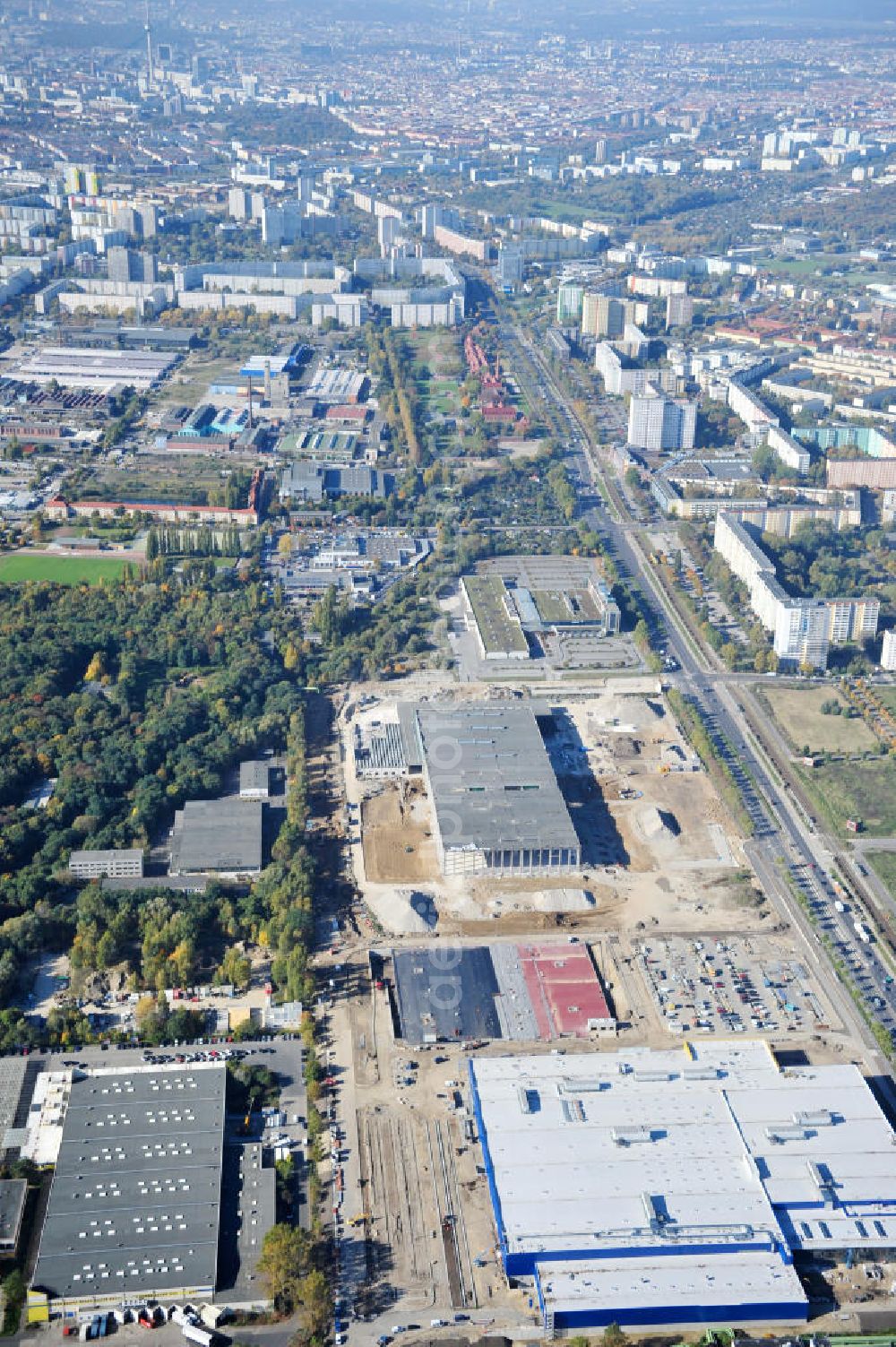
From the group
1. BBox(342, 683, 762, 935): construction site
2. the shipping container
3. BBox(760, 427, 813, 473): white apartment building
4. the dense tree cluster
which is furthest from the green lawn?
the shipping container

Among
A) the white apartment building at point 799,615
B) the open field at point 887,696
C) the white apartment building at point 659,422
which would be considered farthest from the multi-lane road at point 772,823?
the white apartment building at point 659,422

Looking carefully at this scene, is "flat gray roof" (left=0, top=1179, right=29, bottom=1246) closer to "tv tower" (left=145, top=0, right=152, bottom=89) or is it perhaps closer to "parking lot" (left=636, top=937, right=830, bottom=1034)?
"parking lot" (left=636, top=937, right=830, bottom=1034)

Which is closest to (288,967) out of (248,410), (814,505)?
(814,505)

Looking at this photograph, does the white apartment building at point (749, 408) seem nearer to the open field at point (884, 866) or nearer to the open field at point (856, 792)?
the open field at point (856, 792)

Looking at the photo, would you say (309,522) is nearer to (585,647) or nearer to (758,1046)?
(585,647)

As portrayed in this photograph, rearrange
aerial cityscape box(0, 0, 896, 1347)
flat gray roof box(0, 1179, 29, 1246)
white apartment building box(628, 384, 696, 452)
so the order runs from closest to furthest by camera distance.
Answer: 1. flat gray roof box(0, 1179, 29, 1246)
2. aerial cityscape box(0, 0, 896, 1347)
3. white apartment building box(628, 384, 696, 452)

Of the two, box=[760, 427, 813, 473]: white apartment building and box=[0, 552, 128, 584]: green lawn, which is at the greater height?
box=[760, 427, 813, 473]: white apartment building

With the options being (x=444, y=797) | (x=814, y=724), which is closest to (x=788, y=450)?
(x=814, y=724)
